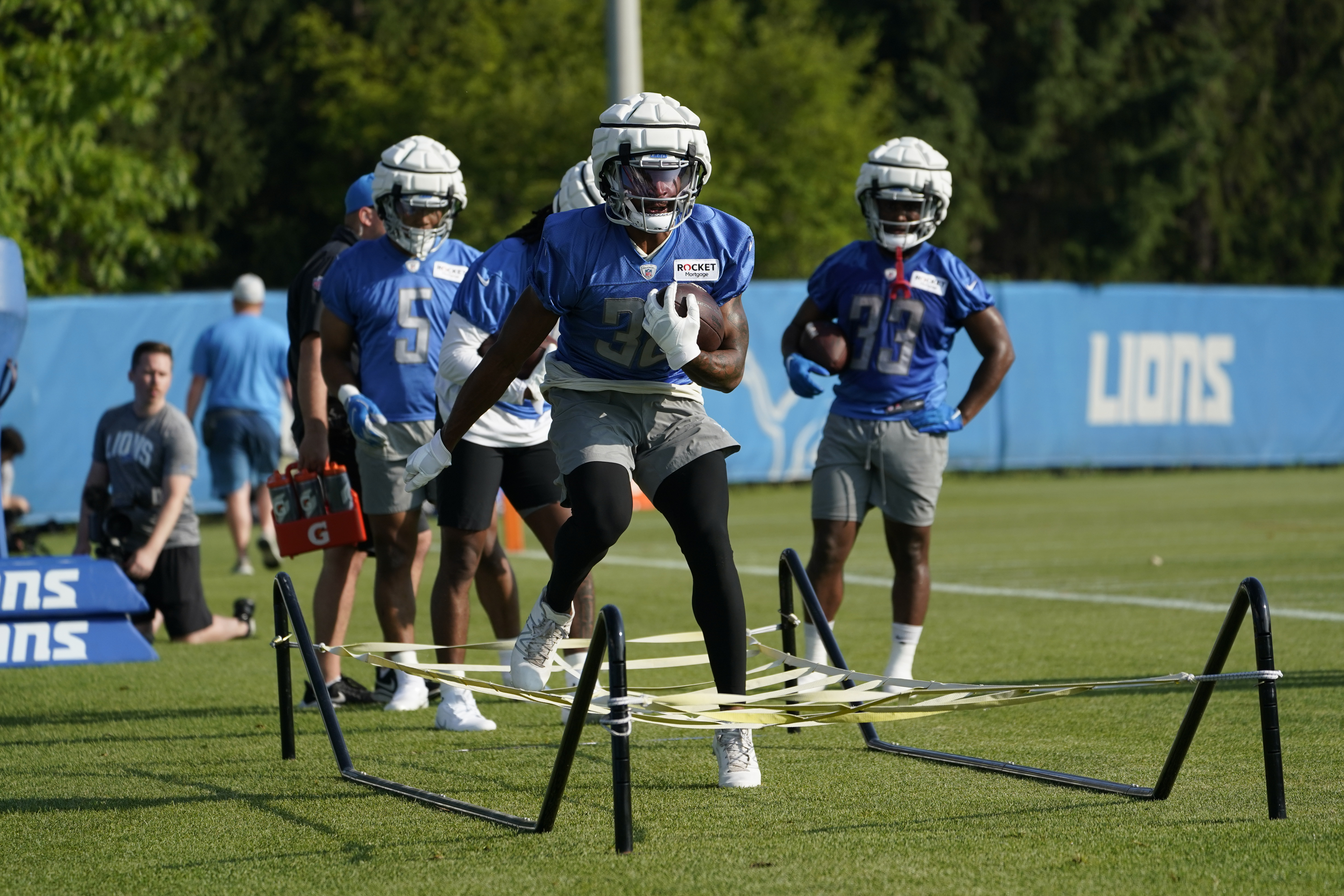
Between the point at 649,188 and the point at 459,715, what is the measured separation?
2.24 m

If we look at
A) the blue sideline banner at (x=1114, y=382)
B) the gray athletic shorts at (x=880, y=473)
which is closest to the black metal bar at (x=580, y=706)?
the gray athletic shorts at (x=880, y=473)

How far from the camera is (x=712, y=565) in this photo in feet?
15.8

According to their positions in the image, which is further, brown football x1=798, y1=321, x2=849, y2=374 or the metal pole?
the metal pole

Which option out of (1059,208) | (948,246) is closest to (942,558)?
(948,246)

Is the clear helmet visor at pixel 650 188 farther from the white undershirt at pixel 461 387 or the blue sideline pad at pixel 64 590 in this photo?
the blue sideline pad at pixel 64 590

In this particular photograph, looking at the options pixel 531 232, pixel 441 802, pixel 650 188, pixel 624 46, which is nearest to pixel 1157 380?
pixel 624 46

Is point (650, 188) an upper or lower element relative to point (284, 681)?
upper

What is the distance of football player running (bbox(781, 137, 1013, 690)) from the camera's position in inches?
256

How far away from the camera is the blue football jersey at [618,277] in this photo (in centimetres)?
467

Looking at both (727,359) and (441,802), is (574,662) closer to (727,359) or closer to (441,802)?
(441,802)

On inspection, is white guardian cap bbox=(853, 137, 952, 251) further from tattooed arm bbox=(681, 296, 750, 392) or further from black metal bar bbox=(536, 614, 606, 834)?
black metal bar bbox=(536, 614, 606, 834)

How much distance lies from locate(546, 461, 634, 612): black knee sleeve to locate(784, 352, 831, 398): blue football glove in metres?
1.86

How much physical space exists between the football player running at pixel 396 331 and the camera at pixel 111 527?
2.79 m

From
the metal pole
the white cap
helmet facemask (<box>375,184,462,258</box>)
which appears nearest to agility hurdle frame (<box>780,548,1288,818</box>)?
helmet facemask (<box>375,184,462,258</box>)
